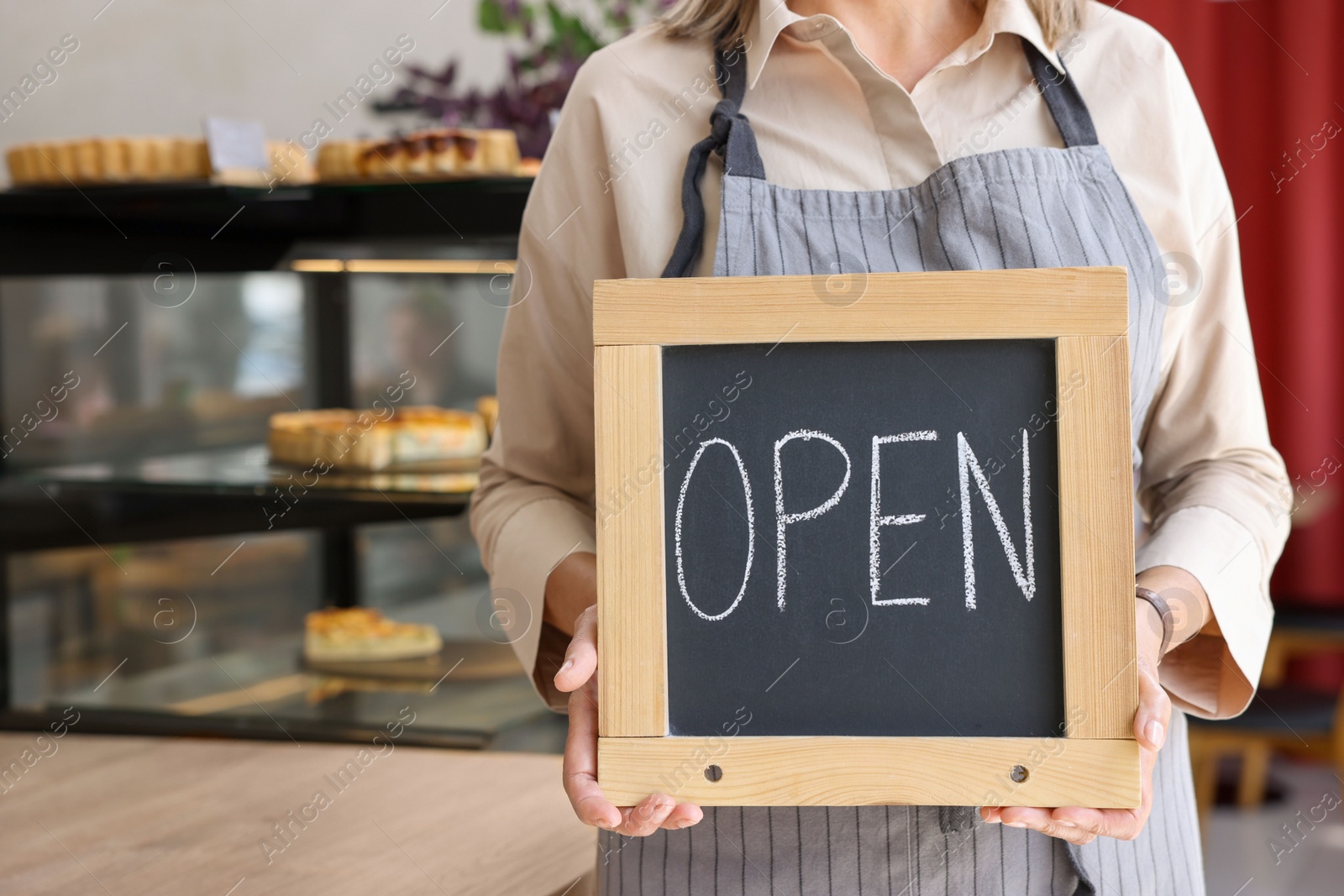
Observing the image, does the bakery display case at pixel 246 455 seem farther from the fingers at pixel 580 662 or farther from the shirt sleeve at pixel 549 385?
the fingers at pixel 580 662

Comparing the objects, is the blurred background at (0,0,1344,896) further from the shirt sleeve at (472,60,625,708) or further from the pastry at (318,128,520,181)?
the shirt sleeve at (472,60,625,708)

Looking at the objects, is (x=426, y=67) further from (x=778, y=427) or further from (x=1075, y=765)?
(x=1075, y=765)

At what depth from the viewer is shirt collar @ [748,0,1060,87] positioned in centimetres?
87

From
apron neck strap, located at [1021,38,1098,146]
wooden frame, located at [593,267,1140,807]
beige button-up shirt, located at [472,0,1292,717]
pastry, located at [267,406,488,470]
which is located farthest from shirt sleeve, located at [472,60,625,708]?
pastry, located at [267,406,488,470]

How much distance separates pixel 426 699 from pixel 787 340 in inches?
40.4

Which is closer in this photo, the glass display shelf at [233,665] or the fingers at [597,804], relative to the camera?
the fingers at [597,804]

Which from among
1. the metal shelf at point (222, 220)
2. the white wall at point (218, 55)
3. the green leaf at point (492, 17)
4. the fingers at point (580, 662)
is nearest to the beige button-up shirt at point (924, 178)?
the fingers at point (580, 662)

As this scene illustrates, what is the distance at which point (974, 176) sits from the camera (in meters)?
0.83

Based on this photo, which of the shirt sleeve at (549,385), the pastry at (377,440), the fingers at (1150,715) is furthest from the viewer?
the pastry at (377,440)

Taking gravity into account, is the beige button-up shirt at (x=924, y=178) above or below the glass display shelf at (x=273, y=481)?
above

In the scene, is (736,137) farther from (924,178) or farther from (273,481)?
(273,481)

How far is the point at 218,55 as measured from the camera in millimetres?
2742

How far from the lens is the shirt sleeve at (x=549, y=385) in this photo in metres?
0.91

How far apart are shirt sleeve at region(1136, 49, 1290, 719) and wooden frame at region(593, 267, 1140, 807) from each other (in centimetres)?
19
